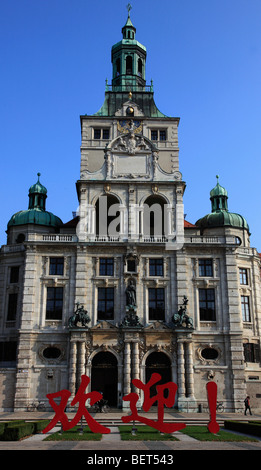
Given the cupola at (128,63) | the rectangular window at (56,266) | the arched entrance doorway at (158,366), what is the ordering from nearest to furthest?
the arched entrance doorway at (158,366) < the rectangular window at (56,266) < the cupola at (128,63)

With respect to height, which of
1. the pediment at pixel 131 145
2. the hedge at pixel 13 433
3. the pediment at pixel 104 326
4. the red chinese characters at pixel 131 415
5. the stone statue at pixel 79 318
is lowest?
the hedge at pixel 13 433

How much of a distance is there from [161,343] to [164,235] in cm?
1121

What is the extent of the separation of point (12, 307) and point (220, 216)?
80.9 feet

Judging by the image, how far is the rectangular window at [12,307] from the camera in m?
48.5

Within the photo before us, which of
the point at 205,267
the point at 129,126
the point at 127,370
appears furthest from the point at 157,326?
the point at 129,126

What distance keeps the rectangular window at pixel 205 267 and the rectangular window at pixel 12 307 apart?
19.1 meters

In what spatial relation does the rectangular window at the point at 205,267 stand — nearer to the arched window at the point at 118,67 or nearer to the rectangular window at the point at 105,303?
the rectangular window at the point at 105,303

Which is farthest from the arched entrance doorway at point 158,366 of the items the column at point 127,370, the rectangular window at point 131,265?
the rectangular window at point 131,265

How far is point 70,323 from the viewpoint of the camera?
1769 inches

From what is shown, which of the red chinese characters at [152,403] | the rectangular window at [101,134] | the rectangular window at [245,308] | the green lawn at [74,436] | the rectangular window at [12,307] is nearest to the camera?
the red chinese characters at [152,403]

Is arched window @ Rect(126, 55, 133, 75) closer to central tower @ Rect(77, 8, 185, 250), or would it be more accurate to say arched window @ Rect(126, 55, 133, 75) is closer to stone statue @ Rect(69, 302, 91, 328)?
central tower @ Rect(77, 8, 185, 250)
